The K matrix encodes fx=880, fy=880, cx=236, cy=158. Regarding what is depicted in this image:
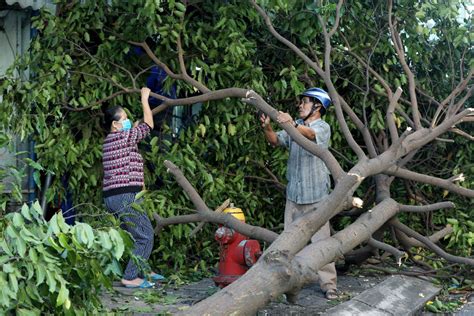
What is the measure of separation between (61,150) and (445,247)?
410cm

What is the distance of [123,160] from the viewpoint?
25.2ft

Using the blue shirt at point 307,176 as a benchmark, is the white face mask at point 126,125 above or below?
above

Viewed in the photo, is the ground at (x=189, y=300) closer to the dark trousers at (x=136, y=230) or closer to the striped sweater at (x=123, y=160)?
the dark trousers at (x=136, y=230)

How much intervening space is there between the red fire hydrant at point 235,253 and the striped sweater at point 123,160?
0.94 meters

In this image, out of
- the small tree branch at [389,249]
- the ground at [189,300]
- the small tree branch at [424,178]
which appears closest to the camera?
the ground at [189,300]

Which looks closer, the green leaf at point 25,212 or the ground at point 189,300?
the green leaf at point 25,212

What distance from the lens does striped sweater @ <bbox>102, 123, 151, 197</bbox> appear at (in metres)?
7.68

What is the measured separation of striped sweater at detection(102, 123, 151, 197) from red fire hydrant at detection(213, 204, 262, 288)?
936mm

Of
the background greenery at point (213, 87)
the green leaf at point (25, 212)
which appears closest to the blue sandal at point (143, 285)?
the background greenery at point (213, 87)

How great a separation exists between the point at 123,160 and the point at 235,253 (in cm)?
131

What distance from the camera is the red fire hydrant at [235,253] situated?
23.6 feet

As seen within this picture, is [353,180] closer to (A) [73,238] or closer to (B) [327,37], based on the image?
(B) [327,37]

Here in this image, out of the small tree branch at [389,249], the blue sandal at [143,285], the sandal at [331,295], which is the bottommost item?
the sandal at [331,295]

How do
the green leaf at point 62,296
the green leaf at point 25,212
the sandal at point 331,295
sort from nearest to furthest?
the green leaf at point 62,296, the green leaf at point 25,212, the sandal at point 331,295
